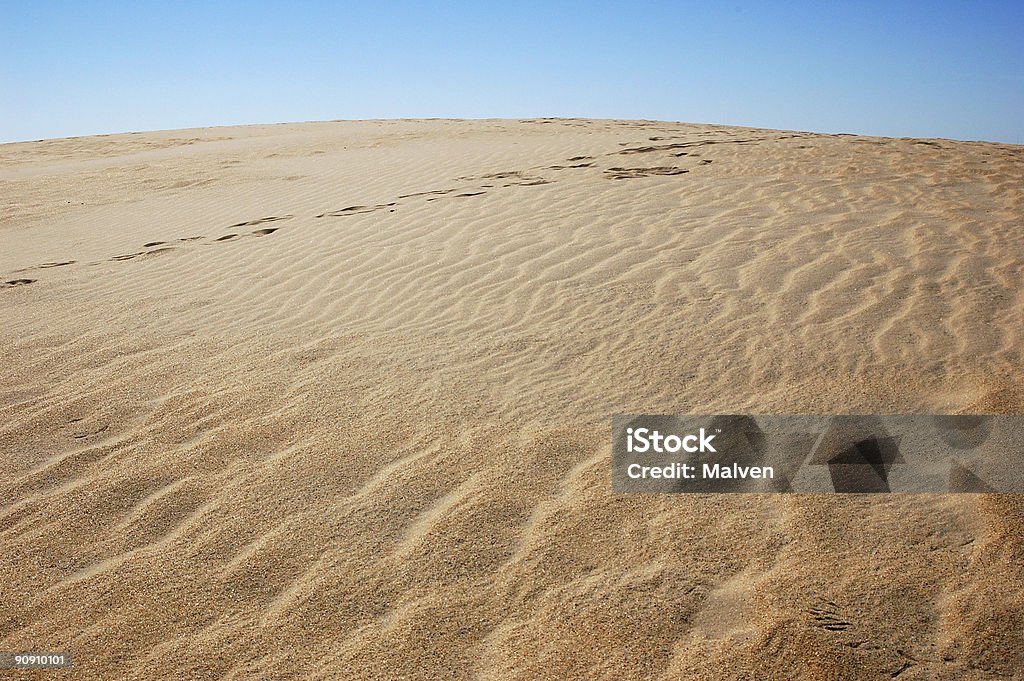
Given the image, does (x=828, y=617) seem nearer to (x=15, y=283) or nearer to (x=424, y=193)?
(x=15, y=283)

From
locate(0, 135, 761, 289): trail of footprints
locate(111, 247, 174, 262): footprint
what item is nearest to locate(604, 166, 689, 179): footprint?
locate(0, 135, 761, 289): trail of footprints

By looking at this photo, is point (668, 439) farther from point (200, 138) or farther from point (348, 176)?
point (200, 138)

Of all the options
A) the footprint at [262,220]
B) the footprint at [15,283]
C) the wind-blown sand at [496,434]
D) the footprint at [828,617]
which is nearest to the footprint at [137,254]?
the wind-blown sand at [496,434]

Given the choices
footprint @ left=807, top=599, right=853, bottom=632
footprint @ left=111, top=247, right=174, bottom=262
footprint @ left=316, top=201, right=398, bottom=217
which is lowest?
footprint @ left=807, top=599, right=853, bottom=632

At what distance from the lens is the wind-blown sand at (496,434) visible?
6.20 ft

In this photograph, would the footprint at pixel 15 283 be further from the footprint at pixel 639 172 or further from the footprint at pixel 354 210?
the footprint at pixel 639 172

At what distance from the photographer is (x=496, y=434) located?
2883 mm

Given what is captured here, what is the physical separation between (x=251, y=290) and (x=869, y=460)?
12.4 feet

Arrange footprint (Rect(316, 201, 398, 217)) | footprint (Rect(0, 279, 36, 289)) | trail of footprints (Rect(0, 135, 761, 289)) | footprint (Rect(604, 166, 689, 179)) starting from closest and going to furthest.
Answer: footprint (Rect(0, 279, 36, 289)) < trail of footprints (Rect(0, 135, 761, 289)) < footprint (Rect(316, 201, 398, 217)) < footprint (Rect(604, 166, 689, 179))

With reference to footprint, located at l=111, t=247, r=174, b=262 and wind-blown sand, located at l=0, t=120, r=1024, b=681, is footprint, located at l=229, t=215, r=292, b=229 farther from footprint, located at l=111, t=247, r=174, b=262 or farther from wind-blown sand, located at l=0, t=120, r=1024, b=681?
footprint, located at l=111, t=247, r=174, b=262

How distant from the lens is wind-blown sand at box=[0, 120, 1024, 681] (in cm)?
189

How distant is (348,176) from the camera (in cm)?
959

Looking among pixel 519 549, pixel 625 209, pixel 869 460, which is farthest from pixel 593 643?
pixel 625 209

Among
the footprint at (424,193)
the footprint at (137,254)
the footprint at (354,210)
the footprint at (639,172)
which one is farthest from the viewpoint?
the footprint at (639,172)
